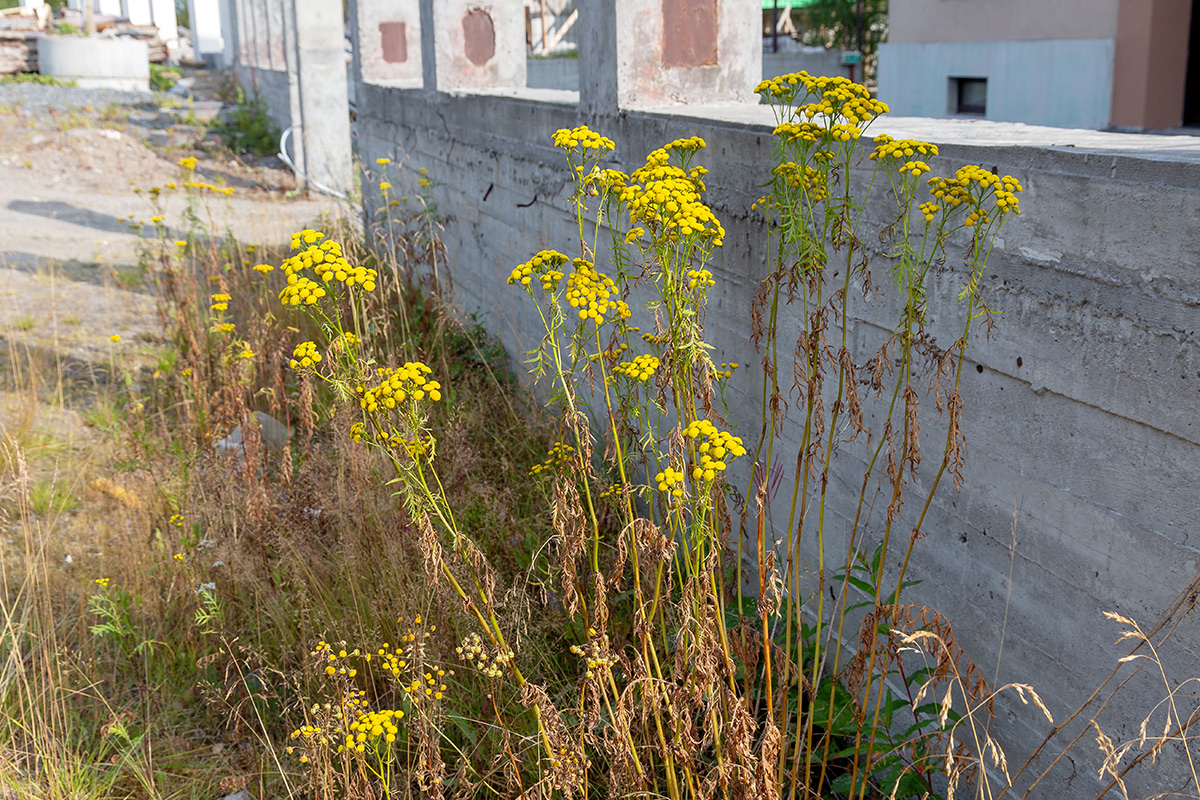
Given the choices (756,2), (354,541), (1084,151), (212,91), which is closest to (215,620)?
(354,541)

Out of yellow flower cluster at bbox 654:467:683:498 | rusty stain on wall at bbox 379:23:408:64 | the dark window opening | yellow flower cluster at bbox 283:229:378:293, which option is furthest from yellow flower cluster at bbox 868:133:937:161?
the dark window opening

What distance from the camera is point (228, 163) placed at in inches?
602

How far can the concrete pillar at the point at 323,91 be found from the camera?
1289cm

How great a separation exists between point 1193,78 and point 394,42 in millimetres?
Result: 7997

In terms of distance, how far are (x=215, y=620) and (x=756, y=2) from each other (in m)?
3.26

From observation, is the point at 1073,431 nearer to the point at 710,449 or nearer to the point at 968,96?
the point at 710,449

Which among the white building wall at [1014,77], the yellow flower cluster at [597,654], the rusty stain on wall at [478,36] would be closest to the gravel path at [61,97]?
the rusty stain on wall at [478,36]

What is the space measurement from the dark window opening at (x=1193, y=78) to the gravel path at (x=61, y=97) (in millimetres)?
18270

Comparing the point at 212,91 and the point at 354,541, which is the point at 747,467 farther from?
the point at 212,91

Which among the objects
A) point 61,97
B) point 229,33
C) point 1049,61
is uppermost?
A: point 229,33

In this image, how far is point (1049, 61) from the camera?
10.6 m

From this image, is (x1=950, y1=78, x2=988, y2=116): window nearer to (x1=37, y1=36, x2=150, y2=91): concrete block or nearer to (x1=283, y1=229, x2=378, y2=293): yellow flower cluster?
(x1=283, y1=229, x2=378, y2=293): yellow flower cluster

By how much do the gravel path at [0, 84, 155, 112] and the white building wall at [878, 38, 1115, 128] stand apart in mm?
15254

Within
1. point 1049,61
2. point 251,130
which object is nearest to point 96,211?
point 251,130
